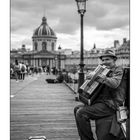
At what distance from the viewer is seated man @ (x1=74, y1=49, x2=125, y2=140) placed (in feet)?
13.0

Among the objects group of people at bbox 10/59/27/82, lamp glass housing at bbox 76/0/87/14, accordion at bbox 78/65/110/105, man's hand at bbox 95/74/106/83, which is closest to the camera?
man's hand at bbox 95/74/106/83

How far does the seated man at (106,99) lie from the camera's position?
397 centimetres

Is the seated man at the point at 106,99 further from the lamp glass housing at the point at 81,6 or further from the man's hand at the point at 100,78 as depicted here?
the lamp glass housing at the point at 81,6

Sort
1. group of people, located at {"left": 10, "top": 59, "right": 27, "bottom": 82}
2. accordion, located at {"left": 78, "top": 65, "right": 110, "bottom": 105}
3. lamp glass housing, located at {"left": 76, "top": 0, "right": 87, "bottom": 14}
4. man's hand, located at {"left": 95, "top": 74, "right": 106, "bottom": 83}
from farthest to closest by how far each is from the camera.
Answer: group of people, located at {"left": 10, "top": 59, "right": 27, "bottom": 82}, lamp glass housing, located at {"left": 76, "top": 0, "right": 87, "bottom": 14}, accordion, located at {"left": 78, "top": 65, "right": 110, "bottom": 105}, man's hand, located at {"left": 95, "top": 74, "right": 106, "bottom": 83}

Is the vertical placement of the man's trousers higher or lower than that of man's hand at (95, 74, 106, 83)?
lower

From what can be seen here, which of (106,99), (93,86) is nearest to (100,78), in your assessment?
(93,86)

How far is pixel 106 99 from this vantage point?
13.5ft

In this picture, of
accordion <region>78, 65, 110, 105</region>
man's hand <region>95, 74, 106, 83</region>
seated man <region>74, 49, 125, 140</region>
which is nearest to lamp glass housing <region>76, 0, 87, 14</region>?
seated man <region>74, 49, 125, 140</region>

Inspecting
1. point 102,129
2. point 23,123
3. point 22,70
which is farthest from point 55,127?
point 22,70

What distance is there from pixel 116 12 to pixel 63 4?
96 centimetres

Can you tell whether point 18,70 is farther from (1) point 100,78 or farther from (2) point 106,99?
(1) point 100,78

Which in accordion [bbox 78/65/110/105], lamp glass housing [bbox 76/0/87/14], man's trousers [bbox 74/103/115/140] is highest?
lamp glass housing [bbox 76/0/87/14]

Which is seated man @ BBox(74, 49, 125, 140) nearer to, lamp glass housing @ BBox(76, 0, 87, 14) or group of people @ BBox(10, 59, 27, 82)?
lamp glass housing @ BBox(76, 0, 87, 14)
